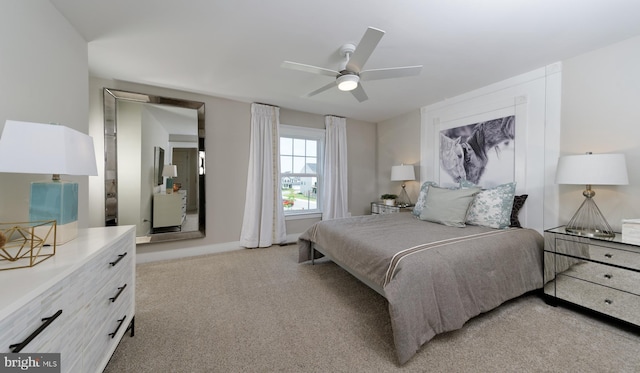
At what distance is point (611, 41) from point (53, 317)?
4.23 m

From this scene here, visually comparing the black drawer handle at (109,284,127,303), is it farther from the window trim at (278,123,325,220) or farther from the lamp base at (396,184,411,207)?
the lamp base at (396,184,411,207)

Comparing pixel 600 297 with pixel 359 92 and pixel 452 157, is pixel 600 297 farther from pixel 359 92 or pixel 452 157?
pixel 359 92

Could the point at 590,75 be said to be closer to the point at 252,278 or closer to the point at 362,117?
the point at 362,117

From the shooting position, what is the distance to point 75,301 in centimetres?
96

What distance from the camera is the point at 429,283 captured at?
4.87 ft

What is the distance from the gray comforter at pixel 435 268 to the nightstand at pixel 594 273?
12 centimetres

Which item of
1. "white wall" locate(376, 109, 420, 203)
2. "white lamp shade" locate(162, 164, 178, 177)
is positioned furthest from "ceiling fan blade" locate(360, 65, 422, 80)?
"white lamp shade" locate(162, 164, 178, 177)

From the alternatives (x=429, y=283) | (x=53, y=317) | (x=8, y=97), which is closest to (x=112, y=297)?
(x=53, y=317)

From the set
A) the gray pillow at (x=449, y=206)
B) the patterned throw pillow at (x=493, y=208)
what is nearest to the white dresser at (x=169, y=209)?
the gray pillow at (x=449, y=206)

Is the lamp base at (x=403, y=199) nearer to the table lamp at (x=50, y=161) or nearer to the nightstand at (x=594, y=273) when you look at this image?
the nightstand at (x=594, y=273)

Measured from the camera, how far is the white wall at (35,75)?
1209mm

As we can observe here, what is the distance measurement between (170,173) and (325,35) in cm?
272

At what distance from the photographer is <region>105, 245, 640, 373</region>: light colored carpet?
4.53 feet

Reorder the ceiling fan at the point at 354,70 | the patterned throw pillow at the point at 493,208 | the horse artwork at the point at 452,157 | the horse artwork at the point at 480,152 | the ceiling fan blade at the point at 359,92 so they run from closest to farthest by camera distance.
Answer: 1. the ceiling fan at the point at 354,70
2. the ceiling fan blade at the point at 359,92
3. the patterned throw pillow at the point at 493,208
4. the horse artwork at the point at 480,152
5. the horse artwork at the point at 452,157
